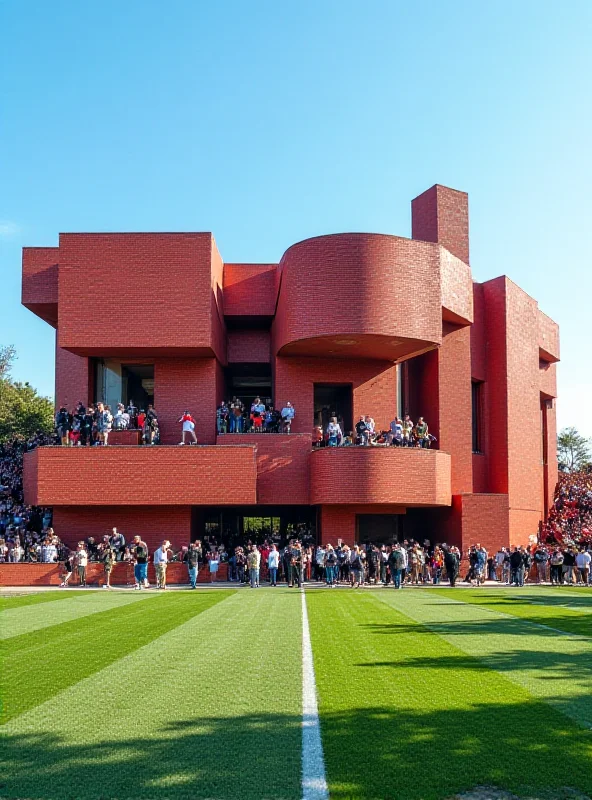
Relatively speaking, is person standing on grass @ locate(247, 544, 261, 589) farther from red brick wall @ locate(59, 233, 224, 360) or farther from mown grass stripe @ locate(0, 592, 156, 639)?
red brick wall @ locate(59, 233, 224, 360)

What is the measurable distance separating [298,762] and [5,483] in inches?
1443

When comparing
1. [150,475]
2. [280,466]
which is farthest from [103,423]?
[280,466]

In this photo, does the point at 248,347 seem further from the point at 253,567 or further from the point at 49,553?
the point at 253,567

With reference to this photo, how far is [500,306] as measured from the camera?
39844 mm

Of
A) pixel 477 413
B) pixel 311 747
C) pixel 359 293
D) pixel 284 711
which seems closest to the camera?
pixel 311 747

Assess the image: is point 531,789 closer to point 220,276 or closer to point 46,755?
point 46,755

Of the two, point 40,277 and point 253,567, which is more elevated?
point 40,277

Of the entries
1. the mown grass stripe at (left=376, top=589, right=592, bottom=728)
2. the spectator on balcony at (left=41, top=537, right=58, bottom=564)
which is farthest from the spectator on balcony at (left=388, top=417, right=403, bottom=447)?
the mown grass stripe at (left=376, top=589, right=592, bottom=728)

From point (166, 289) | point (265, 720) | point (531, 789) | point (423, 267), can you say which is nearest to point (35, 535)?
point (166, 289)

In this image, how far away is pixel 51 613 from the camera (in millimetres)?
16703

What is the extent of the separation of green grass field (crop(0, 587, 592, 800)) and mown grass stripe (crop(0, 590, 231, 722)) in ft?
0.13

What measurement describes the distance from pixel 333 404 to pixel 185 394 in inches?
268

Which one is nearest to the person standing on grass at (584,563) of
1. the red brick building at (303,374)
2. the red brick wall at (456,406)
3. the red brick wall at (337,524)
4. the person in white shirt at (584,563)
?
the person in white shirt at (584,563)

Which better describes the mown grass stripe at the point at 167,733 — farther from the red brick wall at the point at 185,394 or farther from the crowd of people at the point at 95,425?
the red brick wall at the point at 185,394
